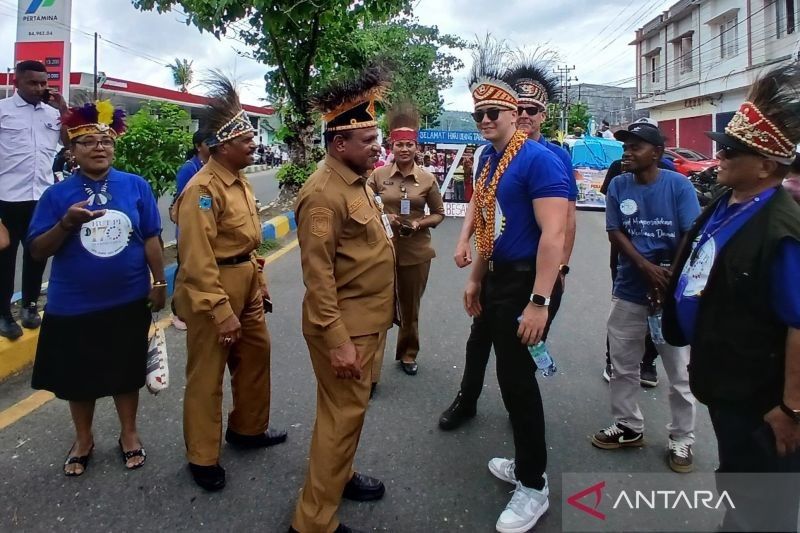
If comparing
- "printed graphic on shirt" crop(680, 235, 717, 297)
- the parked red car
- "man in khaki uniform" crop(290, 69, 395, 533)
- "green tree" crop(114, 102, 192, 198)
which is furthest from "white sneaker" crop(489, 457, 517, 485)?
the parked red car

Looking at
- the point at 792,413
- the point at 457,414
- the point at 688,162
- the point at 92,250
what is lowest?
the point at 457,414

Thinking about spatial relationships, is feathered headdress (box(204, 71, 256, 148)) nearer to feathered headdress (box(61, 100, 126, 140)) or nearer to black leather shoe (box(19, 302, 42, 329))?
feathered headdress (box(61, 100, 126, 140))

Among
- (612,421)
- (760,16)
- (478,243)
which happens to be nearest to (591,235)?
(612,421)

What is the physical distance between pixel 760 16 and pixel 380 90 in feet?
85.2

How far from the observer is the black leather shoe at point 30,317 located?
4.20 m

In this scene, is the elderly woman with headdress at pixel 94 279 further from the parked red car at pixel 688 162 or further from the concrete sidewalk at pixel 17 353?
the parked red car at pixel 688 162

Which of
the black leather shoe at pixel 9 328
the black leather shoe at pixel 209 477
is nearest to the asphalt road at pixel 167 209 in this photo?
the black leather shoe at pixel 9 328

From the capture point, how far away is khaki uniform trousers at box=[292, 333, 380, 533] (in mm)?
2256

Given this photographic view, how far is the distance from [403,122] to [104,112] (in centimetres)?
220

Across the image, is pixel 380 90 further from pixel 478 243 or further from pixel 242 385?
pixel 242 385

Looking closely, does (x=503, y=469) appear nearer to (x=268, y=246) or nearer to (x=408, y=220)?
(x=408, y=220)

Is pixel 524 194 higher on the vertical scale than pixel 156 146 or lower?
lower

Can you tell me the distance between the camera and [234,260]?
276 centimetres

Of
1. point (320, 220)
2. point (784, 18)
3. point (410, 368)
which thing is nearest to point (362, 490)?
point (320, 220)
